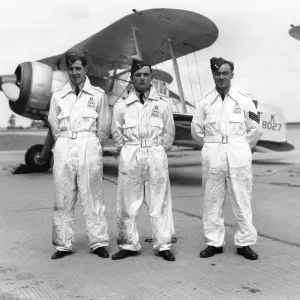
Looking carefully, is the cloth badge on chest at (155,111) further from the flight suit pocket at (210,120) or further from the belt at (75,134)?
the belt at (75,134)

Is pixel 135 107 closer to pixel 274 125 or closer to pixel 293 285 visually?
pixel 293 285

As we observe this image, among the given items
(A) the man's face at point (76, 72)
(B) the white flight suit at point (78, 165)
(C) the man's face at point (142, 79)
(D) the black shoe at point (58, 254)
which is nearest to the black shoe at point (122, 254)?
(B) the white flight suit at point (78, 165)

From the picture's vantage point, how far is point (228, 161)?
2.97 meters

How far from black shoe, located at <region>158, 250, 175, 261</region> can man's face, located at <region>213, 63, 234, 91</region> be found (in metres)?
1.26

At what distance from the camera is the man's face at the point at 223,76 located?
304cm

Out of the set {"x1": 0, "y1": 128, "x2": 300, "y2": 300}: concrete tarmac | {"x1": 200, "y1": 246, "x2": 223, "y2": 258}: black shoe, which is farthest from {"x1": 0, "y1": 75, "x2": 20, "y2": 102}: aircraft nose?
{"x1": 200, "y1": 246, "x2": 223, "y2": 258}: black shoe

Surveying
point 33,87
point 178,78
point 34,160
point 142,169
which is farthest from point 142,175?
point 34,160

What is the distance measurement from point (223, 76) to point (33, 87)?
5.47 metres

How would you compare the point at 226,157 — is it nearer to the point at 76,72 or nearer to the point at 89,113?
the point at 89,113

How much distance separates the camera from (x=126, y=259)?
2914mm

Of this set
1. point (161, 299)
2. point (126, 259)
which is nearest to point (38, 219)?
point (126, 259)

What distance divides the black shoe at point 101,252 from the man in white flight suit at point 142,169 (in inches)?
3.3

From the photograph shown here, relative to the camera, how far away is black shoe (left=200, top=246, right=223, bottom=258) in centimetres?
294

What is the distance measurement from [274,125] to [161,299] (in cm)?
1080
